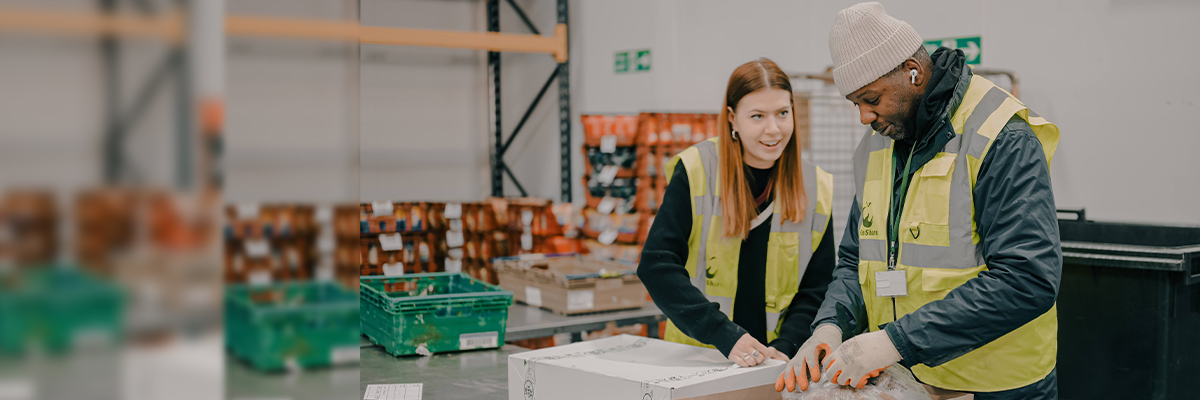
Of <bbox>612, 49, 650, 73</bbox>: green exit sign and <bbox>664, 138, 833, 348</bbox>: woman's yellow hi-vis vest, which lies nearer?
<bbox>664, 138, 833, 348</bbox>: woman's yellow hi-vis vest

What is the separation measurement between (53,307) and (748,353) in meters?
1.87

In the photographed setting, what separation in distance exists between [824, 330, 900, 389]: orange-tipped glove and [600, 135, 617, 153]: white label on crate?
19.2 ft

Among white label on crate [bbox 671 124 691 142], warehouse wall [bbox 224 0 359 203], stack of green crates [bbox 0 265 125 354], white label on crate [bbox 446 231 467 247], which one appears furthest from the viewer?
white label on crate [bbox 446 231 467 247]

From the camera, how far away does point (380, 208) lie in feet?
29.4

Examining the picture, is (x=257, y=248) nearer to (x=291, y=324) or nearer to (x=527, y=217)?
(x=291, y=324)

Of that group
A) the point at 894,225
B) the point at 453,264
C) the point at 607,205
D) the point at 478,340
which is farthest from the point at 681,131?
the point at 894,225

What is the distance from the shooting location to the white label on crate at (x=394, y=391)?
324 cm

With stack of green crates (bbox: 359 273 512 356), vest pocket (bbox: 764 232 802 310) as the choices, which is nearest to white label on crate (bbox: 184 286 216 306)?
vest pocket (bbox: 764 232 802 310)

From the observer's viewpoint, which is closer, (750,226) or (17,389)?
(17,389)

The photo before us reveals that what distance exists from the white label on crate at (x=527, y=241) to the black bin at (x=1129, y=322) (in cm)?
596

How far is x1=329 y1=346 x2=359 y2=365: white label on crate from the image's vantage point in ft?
2.21

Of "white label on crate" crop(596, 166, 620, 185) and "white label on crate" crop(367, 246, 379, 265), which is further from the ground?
"white label on crate" crop(596, 166, 620, 185)

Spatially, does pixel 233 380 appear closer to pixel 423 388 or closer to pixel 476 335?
pixel 423 388

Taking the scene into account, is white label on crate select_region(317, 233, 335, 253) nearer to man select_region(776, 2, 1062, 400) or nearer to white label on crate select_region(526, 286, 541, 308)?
man select_region(776, 2, 1062, 400)
